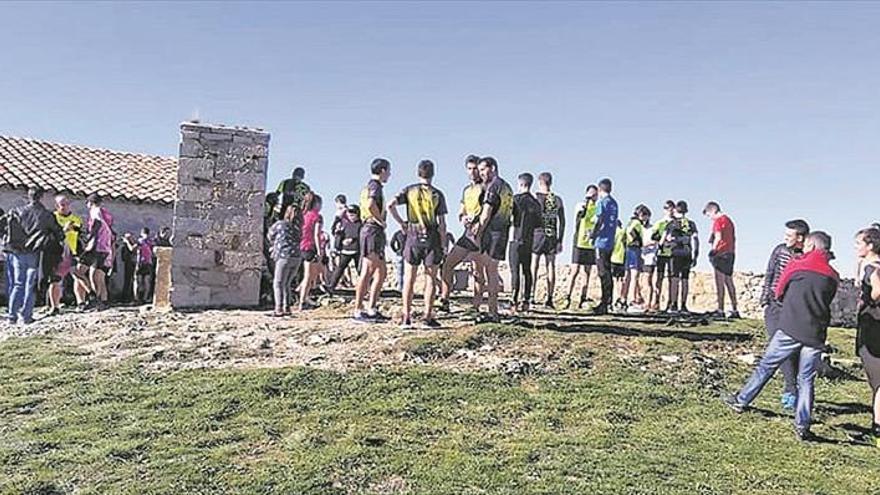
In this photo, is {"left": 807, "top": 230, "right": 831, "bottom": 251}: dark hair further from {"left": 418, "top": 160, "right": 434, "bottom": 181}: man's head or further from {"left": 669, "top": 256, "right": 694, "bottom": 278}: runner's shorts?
{"left": 669, "top": 256, "right": 694, "bottom": 278}: runner's shorts

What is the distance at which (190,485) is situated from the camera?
5.29 metres

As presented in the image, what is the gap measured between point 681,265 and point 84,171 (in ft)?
58.9

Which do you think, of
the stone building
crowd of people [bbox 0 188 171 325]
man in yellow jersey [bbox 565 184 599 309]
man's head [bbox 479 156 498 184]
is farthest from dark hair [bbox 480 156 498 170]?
the stone building

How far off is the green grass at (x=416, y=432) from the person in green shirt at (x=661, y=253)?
14.3 feet

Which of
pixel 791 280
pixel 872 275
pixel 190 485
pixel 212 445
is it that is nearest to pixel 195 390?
pixel 212 445

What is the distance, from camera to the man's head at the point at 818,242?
6.78 meters

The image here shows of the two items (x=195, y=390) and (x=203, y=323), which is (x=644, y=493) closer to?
(x=195, y=390)

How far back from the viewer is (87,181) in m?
22.1

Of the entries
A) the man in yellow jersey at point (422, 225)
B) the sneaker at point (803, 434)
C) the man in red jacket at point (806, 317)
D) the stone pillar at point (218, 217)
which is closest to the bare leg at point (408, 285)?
the man in yellow jersey at point (422, 225)

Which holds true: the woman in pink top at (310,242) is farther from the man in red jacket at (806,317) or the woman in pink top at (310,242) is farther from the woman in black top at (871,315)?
the woman in black top at (871,315)

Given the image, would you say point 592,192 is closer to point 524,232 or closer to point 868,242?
point 524,232

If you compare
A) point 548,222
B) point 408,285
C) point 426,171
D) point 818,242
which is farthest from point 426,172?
point 818,242

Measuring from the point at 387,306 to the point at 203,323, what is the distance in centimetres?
273

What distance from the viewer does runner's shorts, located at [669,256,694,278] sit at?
41.0ft
